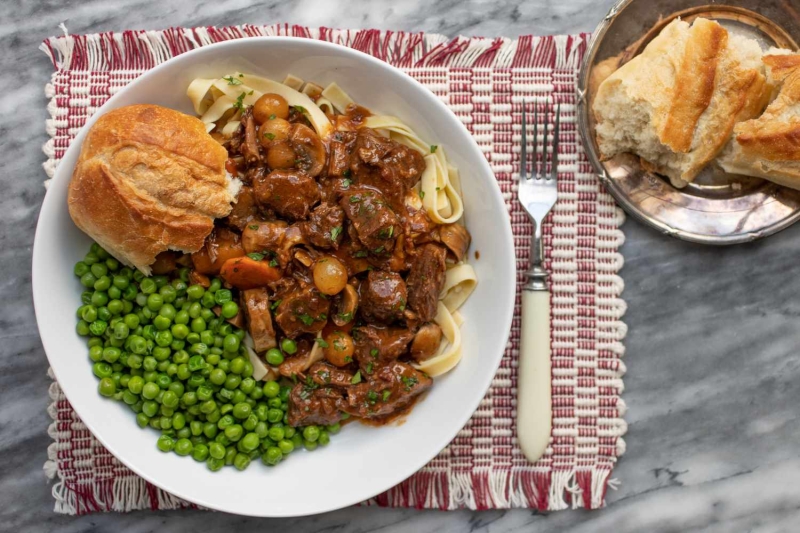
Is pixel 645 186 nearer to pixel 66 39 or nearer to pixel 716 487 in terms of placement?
pixel 716 487

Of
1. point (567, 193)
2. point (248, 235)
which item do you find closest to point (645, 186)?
point (567, 193)

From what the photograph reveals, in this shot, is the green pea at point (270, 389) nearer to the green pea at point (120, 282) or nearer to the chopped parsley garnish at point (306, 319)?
the chopped parsley garnish at point (306, 319)

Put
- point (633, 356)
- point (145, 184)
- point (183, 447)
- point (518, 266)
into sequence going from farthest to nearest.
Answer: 1. point (633, 356)
2. point (518, 266)
3. point (183, 447)
4. point (145, 184)

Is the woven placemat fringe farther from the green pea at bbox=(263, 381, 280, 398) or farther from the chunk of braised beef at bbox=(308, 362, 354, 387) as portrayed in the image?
the green pea at bbox=(263, 381, 280, 398)

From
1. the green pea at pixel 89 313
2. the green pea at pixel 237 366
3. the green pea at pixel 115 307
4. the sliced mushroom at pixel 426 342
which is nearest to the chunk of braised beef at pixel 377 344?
the sliced mushroom at pixel 426 342

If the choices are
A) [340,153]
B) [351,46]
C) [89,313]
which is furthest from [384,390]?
[351,46]

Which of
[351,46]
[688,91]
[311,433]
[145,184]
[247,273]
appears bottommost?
[311,433]

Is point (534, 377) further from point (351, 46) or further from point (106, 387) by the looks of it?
point (106, 387)
